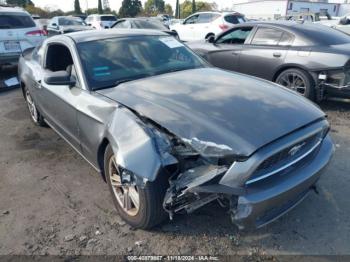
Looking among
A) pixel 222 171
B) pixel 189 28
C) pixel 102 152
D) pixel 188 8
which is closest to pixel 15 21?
pixel 102 152

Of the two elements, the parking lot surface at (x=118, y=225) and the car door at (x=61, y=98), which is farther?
the car door at (x=61, y=98)

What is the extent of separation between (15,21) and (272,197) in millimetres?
8795

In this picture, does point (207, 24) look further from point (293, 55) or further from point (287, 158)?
point (287, 158)

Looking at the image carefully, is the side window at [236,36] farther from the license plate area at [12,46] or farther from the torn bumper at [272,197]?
the license plate area at [12,46]

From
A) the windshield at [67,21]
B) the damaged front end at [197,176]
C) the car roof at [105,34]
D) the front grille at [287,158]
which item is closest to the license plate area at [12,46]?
the car roof at [105,34]

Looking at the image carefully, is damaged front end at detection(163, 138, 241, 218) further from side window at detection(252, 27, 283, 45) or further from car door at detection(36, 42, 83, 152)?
side window at detection(252, 27, 283, 45)

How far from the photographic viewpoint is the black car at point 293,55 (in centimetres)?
543

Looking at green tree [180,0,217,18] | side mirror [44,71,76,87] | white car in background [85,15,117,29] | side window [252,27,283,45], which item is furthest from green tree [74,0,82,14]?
side mirror [44,71,76,87]

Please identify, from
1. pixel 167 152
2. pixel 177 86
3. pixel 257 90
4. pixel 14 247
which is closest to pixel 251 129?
pixel 167 152

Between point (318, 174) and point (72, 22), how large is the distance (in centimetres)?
2131

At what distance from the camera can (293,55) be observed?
583 centimetres

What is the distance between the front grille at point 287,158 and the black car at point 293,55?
3.05 meters

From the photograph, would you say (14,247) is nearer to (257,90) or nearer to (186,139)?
(186,139)

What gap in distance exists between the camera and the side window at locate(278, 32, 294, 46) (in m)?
6.01
